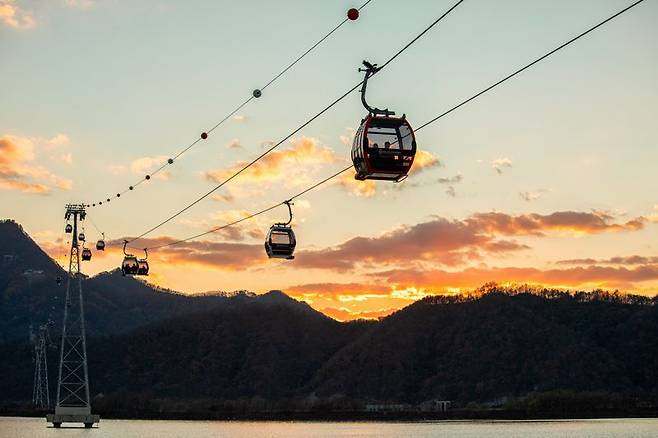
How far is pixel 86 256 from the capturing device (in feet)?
363

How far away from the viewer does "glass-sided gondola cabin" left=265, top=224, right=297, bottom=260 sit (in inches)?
2030

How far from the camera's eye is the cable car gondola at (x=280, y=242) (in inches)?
2030

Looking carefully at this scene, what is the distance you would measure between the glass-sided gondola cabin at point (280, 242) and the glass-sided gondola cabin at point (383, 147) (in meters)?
18.5

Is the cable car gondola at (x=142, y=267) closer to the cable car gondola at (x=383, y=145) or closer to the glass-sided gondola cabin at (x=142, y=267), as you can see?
the glass-sided gondola cabin at (x=142, y=267)

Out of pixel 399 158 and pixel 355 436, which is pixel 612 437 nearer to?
pixel 355 436

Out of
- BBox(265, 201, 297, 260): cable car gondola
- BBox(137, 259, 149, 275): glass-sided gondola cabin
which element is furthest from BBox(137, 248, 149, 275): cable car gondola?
BBox(265, 201, 297, 260): cable car gondola

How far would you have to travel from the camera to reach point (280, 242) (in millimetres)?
51781

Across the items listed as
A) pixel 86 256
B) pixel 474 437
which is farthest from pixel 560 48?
pixel 474 437

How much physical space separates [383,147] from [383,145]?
0.07m

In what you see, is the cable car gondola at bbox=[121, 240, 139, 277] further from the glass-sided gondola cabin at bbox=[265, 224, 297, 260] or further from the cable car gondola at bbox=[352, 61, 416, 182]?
the cable car gondola at bbox=[352, 61, 416, 182]

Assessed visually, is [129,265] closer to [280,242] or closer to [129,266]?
[129,266]

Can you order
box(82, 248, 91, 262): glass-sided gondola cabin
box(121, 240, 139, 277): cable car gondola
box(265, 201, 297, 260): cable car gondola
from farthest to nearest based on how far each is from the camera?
box(82, 248, 91, 262): glass-sided gondola cabin, box(121, 240, 139, 277): cable car gondola, box(265, 201, 297, 260): cable car gondola

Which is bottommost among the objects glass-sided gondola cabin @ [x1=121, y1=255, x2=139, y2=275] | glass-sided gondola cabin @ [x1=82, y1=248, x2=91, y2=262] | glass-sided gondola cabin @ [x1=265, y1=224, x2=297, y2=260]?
glass-sided gondola cabin @ [x1=265, y1=224, x2=297, y2=260]

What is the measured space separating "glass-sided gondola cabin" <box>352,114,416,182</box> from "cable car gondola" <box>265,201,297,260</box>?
18483 mm
